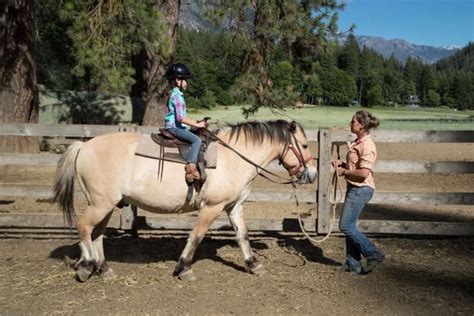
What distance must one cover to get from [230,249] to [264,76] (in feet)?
20.4

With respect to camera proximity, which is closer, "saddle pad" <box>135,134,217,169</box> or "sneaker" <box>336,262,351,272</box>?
"saddle pad" <box>135,134,217,169</box>

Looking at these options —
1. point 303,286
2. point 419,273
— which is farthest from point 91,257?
point 419,273

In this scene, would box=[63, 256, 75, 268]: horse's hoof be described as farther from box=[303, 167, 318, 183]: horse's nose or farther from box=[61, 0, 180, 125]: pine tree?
box=[61, 0, 180, 125]: pine tree

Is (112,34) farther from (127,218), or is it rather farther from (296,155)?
(296,155)

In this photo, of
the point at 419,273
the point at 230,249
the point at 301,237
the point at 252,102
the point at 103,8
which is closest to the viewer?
the point at 419,273

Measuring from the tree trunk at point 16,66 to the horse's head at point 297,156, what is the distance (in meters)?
8.82

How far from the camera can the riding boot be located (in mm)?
5148

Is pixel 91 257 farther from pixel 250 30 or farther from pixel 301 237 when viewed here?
pixel 250 30

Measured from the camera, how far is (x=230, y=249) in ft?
21.9

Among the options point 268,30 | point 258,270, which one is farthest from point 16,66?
point 258,270

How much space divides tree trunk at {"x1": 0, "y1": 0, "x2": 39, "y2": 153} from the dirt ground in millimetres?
5515

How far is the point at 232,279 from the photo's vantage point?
5414mm

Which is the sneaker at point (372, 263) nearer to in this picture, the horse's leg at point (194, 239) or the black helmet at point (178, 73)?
the horse's leg at point (194, 239)

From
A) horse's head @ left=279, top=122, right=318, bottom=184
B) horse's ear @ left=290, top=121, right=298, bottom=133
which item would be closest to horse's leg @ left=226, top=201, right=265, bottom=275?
horse's head @ left=279, top=122, right=318, bottom=184
